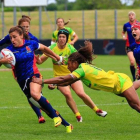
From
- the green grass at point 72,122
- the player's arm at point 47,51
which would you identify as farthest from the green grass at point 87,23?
the player's arm at point 47,51

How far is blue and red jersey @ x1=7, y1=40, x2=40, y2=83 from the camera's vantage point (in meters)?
8.27

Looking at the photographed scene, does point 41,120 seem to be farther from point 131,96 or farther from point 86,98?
point 131,96

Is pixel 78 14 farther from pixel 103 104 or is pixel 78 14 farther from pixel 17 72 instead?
pixel 17 72

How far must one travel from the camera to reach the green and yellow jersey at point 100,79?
769 centimetres

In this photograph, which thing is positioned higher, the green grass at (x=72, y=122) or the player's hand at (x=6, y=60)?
the player's hand at (x=6, y=60)

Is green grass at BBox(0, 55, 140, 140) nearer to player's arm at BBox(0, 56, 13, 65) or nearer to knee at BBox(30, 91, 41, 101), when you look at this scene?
knee at BBox(30, 91, 41, 101)

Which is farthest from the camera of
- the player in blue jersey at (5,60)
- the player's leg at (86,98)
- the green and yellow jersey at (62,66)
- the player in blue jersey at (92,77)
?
the green and yellow jersey at (62,66)

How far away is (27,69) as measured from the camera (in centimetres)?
838

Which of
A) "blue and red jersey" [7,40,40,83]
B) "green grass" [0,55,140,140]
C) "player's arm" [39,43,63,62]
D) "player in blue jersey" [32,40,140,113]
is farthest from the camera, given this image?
"player's arm" [39,43,63,62]

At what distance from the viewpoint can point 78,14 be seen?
44.1 meters

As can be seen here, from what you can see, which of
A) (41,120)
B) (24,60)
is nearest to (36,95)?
(24,60)

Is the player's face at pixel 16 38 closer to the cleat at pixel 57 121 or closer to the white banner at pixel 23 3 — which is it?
the cleat at pixel 57 121

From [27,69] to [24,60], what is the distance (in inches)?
6.4

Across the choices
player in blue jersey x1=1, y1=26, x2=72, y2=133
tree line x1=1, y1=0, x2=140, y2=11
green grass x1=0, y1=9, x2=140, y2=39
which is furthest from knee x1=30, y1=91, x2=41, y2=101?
tree line x1=1, y1=0, x2=140, y2=11
